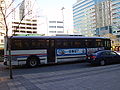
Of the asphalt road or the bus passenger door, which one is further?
the bus passenger door

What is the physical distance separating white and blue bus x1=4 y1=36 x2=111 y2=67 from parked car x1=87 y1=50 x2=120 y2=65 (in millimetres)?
2324

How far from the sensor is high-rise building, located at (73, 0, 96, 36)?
132 metres

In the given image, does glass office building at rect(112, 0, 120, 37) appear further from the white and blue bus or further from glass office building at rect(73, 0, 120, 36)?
the white and blue bus

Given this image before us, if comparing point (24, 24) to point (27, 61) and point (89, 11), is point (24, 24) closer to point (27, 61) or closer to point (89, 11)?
point (89, 11)

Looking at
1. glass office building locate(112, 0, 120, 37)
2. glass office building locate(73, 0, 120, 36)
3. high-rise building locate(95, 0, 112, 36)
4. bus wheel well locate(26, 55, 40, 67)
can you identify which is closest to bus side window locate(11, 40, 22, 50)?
bus wheel well locate(26, 55, 40, 67)

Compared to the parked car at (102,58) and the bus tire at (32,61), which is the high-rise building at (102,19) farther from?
the bus tire at (32,61)

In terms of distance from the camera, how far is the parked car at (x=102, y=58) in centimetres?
1341

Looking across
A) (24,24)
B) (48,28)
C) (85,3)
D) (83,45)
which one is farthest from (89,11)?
(83,45)

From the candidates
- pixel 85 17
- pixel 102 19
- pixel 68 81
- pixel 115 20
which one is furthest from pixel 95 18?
pixel 68 81

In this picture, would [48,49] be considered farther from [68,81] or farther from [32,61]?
[68,81]

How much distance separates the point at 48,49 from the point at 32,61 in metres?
1.92

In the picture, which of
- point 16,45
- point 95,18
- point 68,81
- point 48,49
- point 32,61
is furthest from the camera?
point 95,18

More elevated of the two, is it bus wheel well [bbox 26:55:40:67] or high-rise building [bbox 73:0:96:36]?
high-rise building [bbox 73:0:96:36]

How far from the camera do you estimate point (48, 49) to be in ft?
47.2
